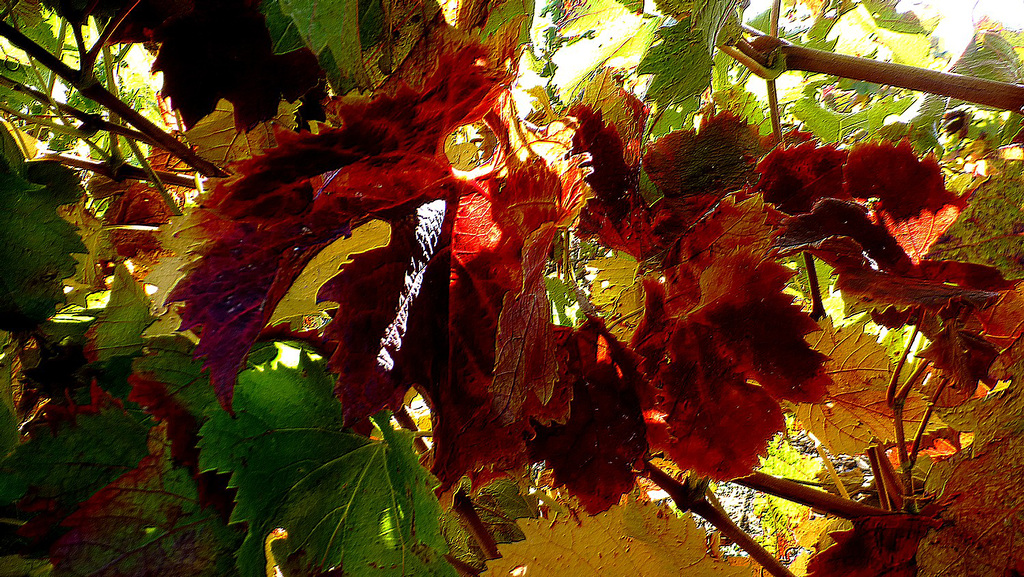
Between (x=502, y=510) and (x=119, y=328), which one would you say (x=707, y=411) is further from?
(x=119, y=328)

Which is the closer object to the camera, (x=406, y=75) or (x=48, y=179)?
(x=406, y=75)

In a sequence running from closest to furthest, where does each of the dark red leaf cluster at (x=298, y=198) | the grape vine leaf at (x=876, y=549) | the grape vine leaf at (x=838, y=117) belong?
the dark red leaf cluster at (x=298, y=198) < the grape vine leaf at (x=876, y=549) < the grape vine leaf at (x=838, y=117)

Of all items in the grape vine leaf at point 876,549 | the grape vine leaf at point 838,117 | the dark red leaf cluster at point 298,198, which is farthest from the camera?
the grape vine leaf at point 838,117

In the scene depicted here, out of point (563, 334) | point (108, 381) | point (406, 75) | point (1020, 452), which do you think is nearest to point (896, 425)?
point (1020, 452)

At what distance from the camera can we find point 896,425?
333 millimetres

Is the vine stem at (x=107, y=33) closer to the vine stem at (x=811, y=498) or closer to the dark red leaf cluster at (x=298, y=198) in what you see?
the dark red leaf cluster at (x=298, y=198)

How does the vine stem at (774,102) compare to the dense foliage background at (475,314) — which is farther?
the vine stem at (774,102)

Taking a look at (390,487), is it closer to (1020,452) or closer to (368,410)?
(368,410)

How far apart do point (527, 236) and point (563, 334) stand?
7cm

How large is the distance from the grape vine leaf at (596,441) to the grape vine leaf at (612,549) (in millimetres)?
19

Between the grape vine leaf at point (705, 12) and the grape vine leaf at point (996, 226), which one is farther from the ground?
the grape vine leaf at point (705, 12)

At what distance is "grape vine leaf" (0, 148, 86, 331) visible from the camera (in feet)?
1.05

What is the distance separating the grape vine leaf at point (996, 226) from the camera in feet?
1.01

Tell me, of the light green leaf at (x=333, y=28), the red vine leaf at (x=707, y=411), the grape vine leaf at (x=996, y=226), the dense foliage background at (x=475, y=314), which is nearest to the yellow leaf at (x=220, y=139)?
the dense foliage background at (x=475, y=314)
